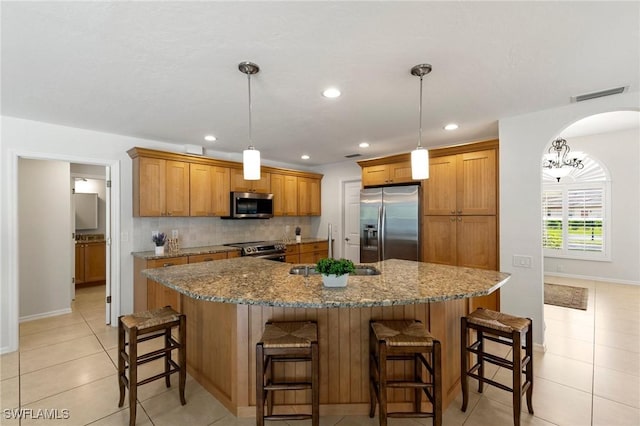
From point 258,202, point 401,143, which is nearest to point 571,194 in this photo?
point 401,143

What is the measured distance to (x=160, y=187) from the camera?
3.98 metres

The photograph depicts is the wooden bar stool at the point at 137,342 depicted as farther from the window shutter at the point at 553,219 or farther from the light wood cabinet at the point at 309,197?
the window shutter at the point at 553,219

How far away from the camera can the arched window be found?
19.0 feet

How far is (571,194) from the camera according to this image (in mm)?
6203

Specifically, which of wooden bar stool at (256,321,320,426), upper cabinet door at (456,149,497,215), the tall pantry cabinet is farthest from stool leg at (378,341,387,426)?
upper cabinet door at (456,149,497,215)

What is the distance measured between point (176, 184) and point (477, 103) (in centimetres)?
381

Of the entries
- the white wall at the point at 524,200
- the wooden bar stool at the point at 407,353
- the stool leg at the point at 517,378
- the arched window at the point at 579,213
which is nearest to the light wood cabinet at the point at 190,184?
the wooden bar stool at the point at 407,353

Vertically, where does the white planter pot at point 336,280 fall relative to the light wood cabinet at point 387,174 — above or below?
below

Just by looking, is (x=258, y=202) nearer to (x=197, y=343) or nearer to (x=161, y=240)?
(x=161, y=240)

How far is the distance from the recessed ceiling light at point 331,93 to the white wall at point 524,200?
78.9 inches

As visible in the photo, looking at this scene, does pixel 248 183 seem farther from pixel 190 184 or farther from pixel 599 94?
pixel 599 94

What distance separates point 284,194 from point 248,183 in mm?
809

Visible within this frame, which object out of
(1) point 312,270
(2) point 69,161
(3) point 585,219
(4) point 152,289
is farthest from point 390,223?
(3) point 585,219

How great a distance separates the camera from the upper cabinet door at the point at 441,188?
3973 millimetres
